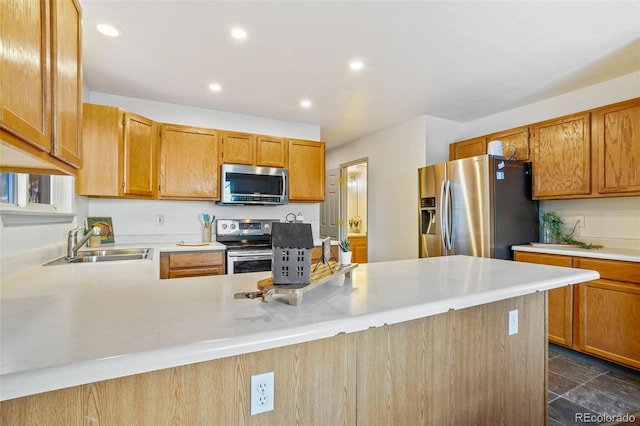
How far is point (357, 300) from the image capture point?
973 millimetres

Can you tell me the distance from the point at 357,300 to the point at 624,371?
280 cm

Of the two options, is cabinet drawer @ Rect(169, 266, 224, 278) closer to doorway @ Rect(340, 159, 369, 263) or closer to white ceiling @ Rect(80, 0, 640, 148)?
white ceiling @ Rect(80, 0, 640, 148)

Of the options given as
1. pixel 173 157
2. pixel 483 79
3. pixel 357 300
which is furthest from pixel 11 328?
pixel 483 79

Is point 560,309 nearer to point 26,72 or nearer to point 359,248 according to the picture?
point 359,248

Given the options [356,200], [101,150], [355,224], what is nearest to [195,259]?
[101,150]

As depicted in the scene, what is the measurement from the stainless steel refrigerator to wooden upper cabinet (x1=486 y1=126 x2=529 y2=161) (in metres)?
0.15

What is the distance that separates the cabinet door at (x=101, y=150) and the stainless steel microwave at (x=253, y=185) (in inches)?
39.6

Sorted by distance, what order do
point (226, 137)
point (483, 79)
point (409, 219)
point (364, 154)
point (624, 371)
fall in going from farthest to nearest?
1. point (364, 154)
2. point (409, 219)
3. point (226, 137)
4. point (483, 79)
5. point (624, 371)

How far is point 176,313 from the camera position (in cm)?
83

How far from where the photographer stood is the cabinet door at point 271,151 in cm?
364

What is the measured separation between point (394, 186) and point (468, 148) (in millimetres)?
1055

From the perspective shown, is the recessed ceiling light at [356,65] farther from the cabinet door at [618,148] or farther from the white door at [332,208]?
the white door at [332,208]

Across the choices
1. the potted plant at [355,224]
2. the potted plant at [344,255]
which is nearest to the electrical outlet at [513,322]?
the potted plant at [344,255]

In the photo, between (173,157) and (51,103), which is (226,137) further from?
(51,103)
